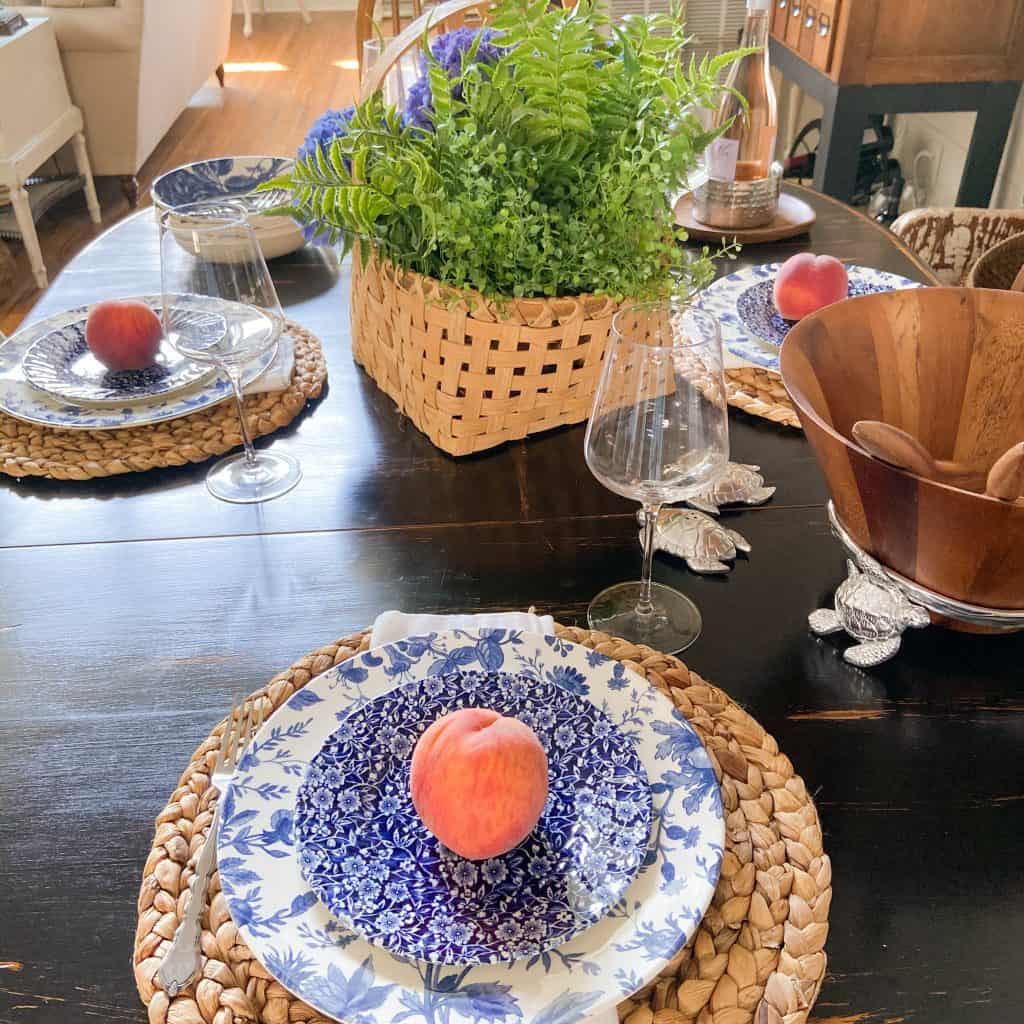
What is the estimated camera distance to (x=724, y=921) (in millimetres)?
513

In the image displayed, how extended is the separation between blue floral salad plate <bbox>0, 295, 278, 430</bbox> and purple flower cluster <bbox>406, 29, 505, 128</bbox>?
0.25 m

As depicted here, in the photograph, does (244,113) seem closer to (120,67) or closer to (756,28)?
(120,67)

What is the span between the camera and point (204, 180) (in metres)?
1.38

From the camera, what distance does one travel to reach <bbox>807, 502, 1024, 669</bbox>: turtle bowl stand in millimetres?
644

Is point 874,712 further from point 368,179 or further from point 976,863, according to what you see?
point 368,179

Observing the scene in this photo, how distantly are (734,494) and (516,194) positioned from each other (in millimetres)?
320

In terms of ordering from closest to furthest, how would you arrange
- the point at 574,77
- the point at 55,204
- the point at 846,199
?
the point at 574,77, the point at 846,199, the point at 55,204

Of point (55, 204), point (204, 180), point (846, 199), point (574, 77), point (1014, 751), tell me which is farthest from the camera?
point (55, 204)

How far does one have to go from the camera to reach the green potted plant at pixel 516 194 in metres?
0.78

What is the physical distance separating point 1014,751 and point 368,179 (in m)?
0.67

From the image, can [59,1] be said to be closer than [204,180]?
No

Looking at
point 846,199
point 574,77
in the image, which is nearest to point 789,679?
point 574,77

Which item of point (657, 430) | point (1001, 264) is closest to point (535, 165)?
point (657, 430)

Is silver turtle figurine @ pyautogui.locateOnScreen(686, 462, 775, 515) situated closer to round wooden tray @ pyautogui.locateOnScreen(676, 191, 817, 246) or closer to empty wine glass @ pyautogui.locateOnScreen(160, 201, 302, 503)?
empty wine glass @ pyautogui.locateOnScreen(160, 201, 302, 503)
